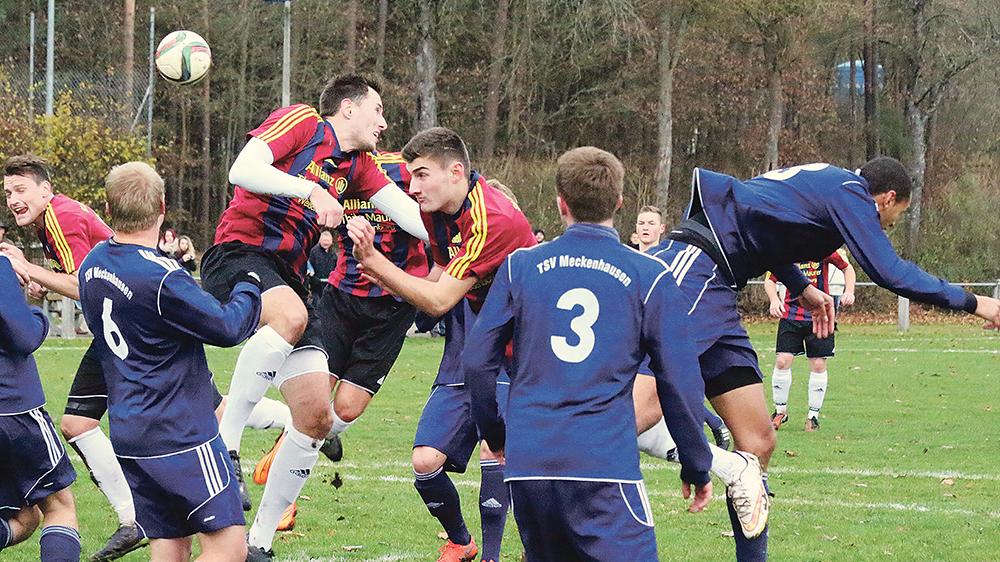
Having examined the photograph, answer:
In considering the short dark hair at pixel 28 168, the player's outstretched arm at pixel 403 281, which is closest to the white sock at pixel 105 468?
the short dark hair at pixel 28 168

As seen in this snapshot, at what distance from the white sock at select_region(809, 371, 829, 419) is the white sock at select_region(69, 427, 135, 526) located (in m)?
7.53

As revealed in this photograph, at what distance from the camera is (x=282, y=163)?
655cm

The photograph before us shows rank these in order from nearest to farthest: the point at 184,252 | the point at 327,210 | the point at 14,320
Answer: the point at 14,320 → the point at 327,210 → the point at 184,252

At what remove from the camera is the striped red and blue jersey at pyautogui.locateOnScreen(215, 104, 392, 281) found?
654cm

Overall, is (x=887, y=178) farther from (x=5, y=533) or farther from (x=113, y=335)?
(x=5, y=533)

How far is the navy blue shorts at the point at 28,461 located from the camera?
17.9ft

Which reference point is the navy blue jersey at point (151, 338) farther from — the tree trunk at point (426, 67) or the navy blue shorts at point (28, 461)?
the tree trunk at point (426, 67)

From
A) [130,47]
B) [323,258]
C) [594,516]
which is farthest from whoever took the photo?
[130,47]

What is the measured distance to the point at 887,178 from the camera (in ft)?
19.5

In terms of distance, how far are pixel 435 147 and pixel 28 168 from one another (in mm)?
2314

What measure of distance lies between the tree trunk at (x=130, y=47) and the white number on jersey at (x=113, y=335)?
106ft

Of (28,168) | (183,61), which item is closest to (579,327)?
(28,168)

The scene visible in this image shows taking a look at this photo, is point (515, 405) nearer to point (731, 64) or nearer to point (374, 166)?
point (374, 166)

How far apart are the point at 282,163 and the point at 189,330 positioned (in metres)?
1.99
